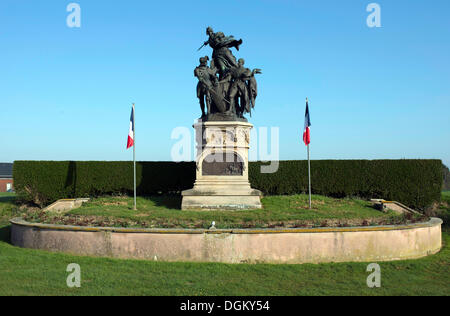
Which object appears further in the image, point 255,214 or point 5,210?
point 5,210

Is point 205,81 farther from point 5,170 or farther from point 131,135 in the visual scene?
point 5,170

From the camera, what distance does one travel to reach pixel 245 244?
34.0 ft

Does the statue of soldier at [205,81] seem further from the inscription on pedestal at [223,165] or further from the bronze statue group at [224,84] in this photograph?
the inscription on pedestal at [223,165]

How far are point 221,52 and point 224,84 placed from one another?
4.46ft

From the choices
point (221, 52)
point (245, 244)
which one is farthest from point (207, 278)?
point (221, 52)

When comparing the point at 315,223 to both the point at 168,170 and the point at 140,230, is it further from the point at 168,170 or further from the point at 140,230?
the point at 168,170

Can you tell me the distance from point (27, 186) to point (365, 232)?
50.6ft

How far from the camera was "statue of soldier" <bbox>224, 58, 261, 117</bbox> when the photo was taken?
1609cm

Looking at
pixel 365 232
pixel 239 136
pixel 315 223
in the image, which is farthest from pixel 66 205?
pixel 365 232

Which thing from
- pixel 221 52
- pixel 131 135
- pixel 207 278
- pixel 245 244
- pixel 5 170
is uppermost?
pixel 221 52

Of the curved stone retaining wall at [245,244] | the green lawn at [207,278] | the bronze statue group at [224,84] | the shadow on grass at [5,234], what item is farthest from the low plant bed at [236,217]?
the bronze statue group at [224,84]

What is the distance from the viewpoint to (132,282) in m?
8.45

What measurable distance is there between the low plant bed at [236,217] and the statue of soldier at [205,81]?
4049mm

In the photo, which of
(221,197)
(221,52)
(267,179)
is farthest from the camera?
(267,179)
